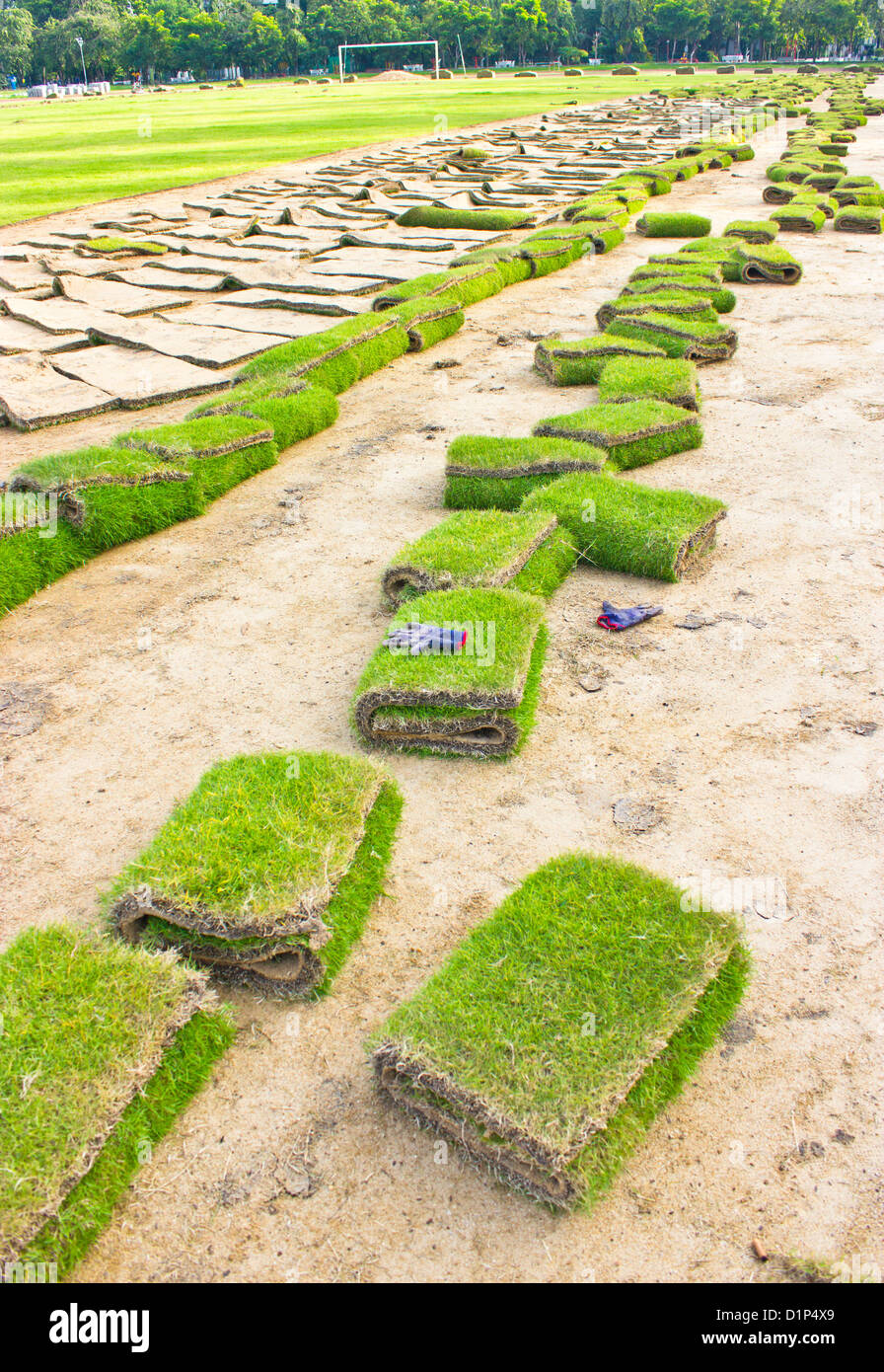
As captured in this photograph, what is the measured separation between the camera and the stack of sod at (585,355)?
31.7ft

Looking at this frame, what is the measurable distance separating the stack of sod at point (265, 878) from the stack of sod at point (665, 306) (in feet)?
28.5

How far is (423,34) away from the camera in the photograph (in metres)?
97.2

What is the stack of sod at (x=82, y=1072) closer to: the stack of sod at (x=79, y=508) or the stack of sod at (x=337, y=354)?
the stack of sod at (x=79, y=508)

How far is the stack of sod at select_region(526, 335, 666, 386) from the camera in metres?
9.66

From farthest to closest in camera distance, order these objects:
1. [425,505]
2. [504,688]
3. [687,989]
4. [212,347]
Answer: [212,347] → [425,505] → [504,688] → [687,989]

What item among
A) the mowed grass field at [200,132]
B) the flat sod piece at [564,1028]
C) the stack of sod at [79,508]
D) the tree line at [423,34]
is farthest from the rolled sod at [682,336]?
the tree line at [423,34]

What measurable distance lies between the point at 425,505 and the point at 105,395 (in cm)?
423

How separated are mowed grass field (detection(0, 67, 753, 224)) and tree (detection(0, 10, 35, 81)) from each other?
4423 centimetres

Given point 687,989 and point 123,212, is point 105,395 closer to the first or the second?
point 687,989

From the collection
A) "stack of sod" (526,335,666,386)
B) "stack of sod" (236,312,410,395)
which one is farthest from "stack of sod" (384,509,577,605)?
"stack of sod" (526,335,666,386)

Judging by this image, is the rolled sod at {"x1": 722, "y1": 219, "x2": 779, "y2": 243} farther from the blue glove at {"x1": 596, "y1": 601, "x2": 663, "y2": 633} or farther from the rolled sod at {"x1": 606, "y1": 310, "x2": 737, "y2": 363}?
the blue glove at {"x1": 596, "y1": 601, "x2": 663, "y2": 633}

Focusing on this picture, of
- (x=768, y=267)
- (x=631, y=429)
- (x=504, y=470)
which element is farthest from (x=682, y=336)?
(x=768, y=267)

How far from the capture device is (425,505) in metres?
7.34
